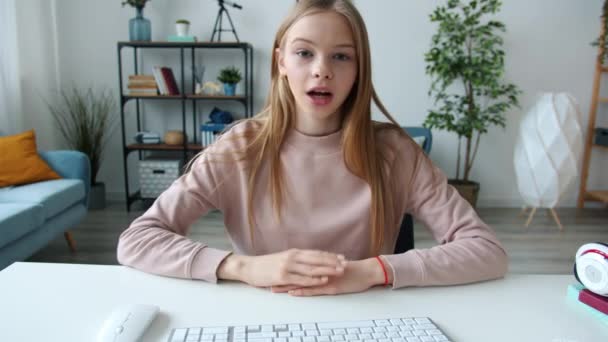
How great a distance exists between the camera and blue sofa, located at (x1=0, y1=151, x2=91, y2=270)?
201 cm

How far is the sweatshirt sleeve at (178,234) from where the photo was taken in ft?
2.78

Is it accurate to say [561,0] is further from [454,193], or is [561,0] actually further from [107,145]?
[107,145]

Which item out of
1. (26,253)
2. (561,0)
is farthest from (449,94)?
(26,253)

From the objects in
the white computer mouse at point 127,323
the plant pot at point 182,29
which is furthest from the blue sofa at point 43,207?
the white computer mouse at point 127,323

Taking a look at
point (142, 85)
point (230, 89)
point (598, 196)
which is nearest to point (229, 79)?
point (230, 89)

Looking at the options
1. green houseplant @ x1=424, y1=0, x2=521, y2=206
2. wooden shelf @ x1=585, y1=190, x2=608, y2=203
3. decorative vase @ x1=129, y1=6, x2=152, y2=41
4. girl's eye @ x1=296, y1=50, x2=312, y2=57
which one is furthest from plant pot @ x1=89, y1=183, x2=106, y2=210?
wooden shelf @ x1=585, y1=190, x2=608, y2=203

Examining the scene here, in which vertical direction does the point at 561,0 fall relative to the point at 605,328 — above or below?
above

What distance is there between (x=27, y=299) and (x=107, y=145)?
3.59 metres

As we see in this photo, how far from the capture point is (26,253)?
2.12m

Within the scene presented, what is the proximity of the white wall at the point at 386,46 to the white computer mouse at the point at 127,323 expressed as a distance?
11.1 feet

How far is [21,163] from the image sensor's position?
2609 millimetres

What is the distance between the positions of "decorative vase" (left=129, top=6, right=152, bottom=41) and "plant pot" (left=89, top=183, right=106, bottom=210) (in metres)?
1.32

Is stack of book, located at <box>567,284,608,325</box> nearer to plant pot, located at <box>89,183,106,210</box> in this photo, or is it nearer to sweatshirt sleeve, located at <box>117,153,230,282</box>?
sweatshirt sleeve, located at <box>117,153,230,282</box>

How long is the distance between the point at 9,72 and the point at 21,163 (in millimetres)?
1063
